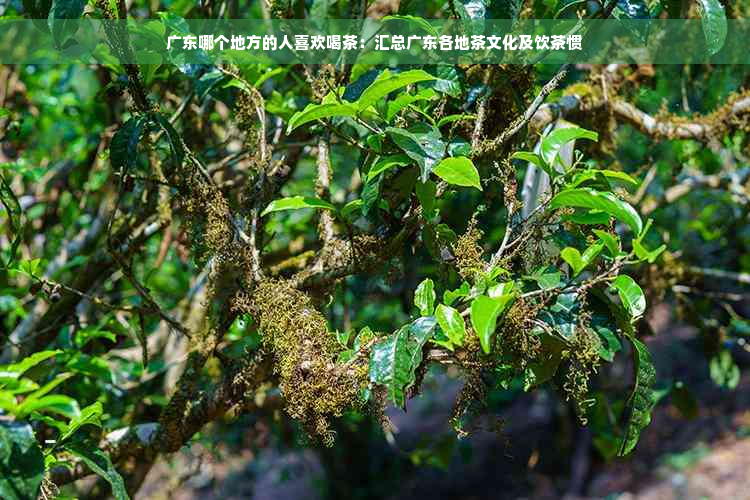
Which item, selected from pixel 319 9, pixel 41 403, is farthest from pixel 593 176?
pixel 41 403

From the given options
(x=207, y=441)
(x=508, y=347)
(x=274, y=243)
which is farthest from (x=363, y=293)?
(x=508, y=347)

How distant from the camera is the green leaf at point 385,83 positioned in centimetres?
139

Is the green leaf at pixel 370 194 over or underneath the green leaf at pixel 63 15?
underneath

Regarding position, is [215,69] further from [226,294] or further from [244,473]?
[244,473]

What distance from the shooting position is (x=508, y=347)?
4.58 ft

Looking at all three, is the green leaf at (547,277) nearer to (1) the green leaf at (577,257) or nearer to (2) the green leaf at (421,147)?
(1) the green leaf at (577,257)

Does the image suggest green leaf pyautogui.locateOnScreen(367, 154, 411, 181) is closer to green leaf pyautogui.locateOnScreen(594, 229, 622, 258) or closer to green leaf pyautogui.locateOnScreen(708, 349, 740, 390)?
green leaf pyautogui.locateOnScreen(594, 229, 622, 258)

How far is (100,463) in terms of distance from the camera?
1482 mm

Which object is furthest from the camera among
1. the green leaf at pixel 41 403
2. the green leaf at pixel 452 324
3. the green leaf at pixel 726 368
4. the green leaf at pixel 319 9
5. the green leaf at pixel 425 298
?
the green leaf at pixel 726 368

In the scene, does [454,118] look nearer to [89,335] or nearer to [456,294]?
[456,294]

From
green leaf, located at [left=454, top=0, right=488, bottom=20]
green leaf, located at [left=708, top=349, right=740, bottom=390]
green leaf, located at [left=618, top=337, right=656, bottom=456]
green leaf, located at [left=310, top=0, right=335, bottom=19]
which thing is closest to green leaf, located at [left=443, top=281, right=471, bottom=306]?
green leaf, located at [left=618, top=337, right=656, bottom=456]

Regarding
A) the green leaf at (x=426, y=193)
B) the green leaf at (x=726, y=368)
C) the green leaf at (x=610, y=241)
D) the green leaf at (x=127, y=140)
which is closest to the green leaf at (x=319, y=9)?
the green leaf at (x=127, y=140)

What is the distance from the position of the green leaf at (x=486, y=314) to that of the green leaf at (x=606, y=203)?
0.71 feet

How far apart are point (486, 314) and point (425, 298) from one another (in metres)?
0.22
